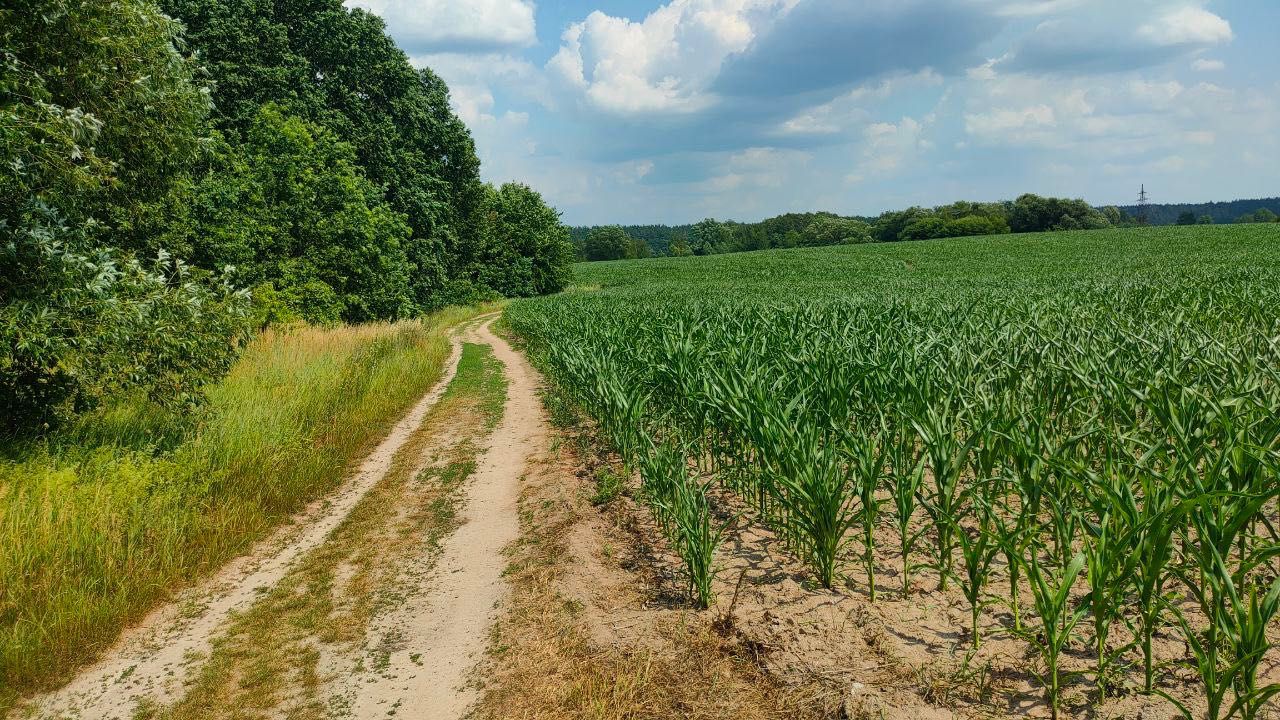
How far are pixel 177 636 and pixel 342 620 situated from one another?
1174 mm

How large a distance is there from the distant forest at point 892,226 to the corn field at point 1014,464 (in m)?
98.4

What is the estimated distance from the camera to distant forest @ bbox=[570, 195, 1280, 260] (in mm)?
100000

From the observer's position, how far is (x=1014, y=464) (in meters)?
4.90

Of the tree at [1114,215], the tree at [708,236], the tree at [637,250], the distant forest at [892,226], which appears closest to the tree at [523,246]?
the distant forest at [892,226]

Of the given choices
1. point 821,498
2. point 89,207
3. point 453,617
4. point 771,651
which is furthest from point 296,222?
point 771,651

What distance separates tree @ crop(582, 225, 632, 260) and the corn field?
12537cm

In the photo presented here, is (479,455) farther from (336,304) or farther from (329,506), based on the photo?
(336,304)

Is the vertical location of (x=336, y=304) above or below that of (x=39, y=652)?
above

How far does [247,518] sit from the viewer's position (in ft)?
23.5

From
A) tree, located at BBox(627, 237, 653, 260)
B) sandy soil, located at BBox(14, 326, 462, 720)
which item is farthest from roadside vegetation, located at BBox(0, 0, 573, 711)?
tree, located at BBox(627, 237, 653, 260)

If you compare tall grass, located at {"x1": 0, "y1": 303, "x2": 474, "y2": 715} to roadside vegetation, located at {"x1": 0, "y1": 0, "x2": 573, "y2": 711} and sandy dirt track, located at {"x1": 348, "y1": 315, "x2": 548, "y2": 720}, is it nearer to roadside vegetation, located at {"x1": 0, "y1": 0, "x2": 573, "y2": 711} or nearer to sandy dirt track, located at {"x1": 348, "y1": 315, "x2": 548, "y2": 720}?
roadside vegetation, located at {"x1": 0, "y1": 0, "x2": 573, "y2": 711}

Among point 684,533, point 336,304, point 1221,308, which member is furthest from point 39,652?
point 336,304

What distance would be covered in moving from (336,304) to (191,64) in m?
14.2

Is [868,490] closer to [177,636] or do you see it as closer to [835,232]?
[177,636]
